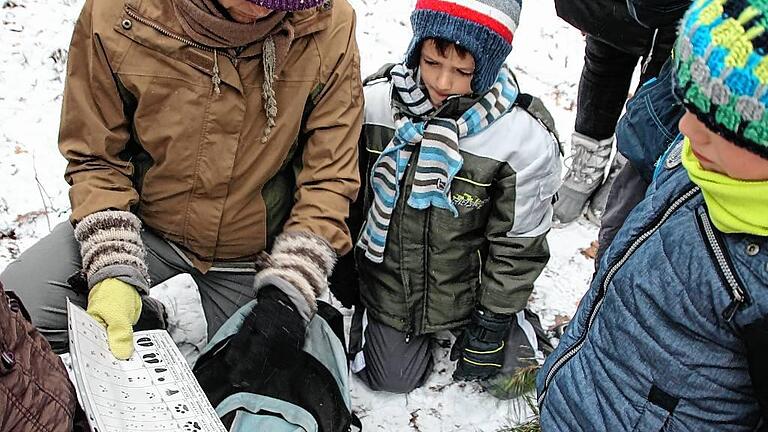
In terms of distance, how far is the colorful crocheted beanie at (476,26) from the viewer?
2.17 metres

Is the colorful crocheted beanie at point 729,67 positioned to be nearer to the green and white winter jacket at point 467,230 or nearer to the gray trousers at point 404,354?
the green and white winter jacket at point 467,230

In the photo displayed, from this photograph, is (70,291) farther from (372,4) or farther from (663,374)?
(372,4)

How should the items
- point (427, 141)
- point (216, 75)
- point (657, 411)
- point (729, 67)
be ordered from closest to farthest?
point (729, 67) < point (657, 411) < point (216, 75) < point (427, 141)

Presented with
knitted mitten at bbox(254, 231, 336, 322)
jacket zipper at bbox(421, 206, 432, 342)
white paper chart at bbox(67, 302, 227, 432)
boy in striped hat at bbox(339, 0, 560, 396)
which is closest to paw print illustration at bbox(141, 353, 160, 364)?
white paper chart at bbox(67, 302, 227, 432)

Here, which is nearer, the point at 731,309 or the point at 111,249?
the point at 731,309

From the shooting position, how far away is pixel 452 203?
7.93ft

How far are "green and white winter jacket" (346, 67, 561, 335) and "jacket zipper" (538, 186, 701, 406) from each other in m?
0.56

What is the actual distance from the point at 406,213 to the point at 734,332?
1239mm

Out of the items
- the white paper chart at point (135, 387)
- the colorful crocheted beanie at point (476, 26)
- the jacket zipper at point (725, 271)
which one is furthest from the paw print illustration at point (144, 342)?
the jacket zipper at point (725, 271)

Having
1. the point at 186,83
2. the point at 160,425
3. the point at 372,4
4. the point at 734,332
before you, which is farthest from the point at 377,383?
the point at 372,4

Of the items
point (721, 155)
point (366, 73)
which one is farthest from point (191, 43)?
point (366, 73)

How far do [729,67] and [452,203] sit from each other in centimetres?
128

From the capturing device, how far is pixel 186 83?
2.07m

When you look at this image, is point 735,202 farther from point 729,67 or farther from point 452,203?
point 452,203
